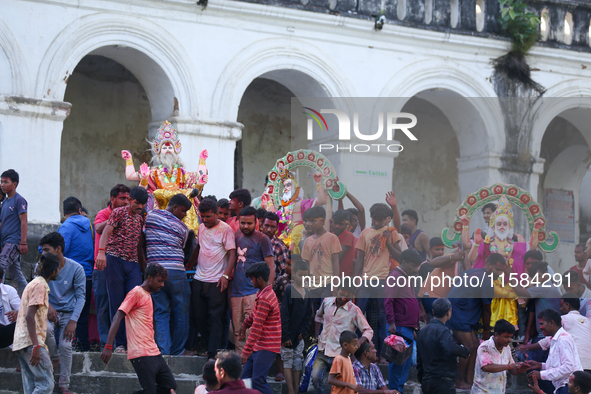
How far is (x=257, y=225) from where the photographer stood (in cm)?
870

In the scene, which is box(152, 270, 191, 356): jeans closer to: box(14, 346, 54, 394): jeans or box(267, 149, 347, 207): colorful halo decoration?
box(14, 346, 54, 394): jeans

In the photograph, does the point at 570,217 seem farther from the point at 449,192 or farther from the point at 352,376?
the point at 352,376

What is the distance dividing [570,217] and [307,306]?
10299 millimetres

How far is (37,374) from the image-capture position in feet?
22.2

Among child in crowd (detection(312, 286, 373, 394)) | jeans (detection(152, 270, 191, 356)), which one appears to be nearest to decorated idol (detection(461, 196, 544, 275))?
child in crowd (detection(312, 286, 373, 394))

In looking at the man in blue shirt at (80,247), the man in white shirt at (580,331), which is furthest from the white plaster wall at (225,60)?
the man in white shirt at (580,331)

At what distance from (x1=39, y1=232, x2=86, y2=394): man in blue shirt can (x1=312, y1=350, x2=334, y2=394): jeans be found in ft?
7.14

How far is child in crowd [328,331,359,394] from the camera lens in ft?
23.0

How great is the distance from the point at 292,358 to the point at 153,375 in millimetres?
1665

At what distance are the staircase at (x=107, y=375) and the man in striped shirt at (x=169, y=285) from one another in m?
0.24

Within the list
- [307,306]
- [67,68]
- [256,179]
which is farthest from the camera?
[256,179]

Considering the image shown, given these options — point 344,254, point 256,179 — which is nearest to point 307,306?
point 344,254

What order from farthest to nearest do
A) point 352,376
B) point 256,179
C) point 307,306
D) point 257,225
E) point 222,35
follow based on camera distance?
point 256,179, point 222,35, point 257,225, point 307,306, point 352,376

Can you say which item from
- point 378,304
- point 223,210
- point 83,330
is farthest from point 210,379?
point 223,210
